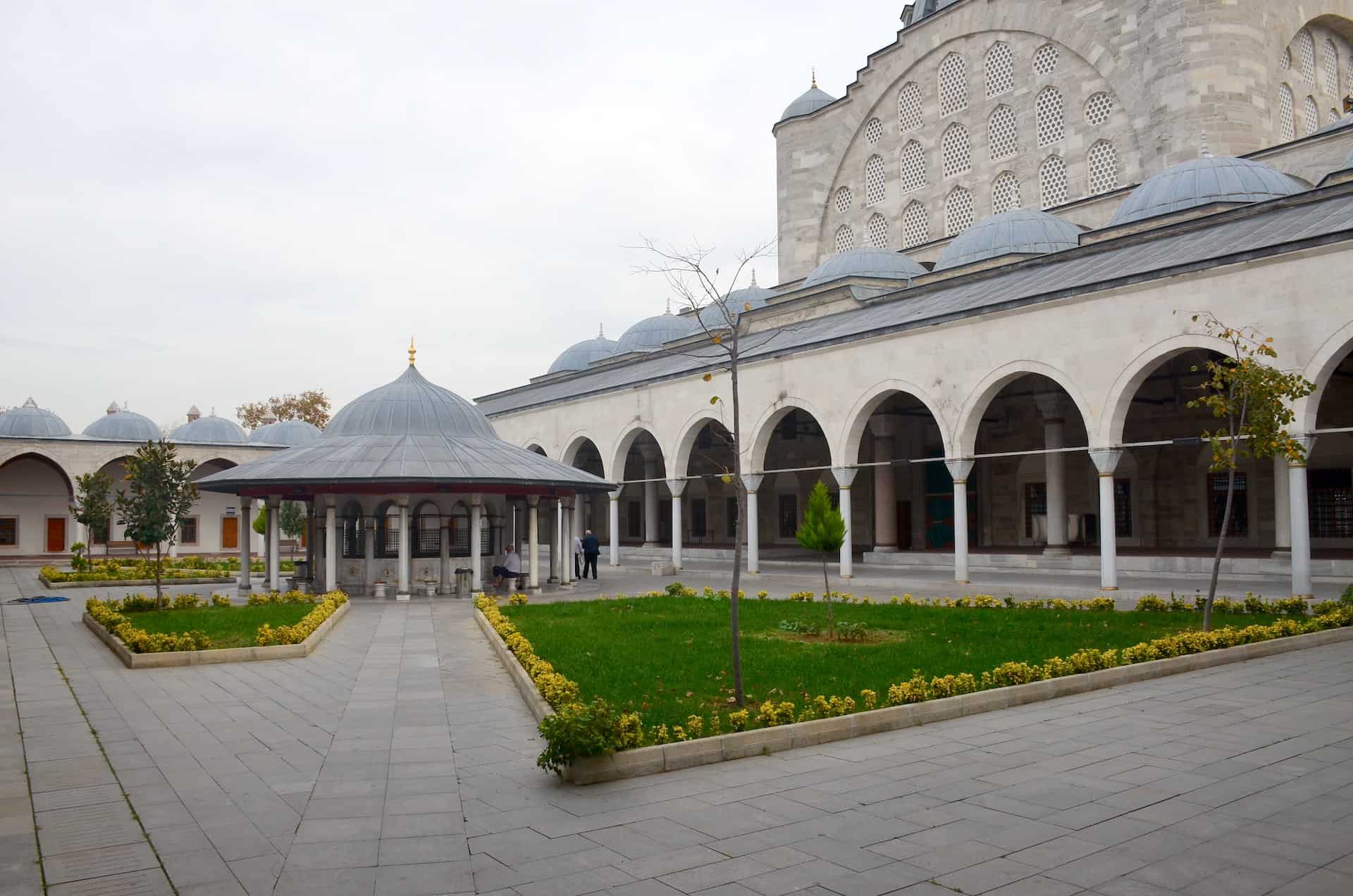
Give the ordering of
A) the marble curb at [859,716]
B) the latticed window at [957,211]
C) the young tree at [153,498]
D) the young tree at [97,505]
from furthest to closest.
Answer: the latticed window at [957,211] < the young tree at [97,505] < the young tree at [153,498] < the marble curb at [859,716]

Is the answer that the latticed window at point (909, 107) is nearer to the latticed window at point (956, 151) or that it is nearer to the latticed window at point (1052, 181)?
the latticed window at point (956, 151)

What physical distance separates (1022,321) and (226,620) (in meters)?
14.6

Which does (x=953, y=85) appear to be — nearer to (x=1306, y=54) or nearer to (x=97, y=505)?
(x=1306, y=54)

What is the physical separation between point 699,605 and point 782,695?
8471 millimetres

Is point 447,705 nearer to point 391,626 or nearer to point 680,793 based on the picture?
point 680,793

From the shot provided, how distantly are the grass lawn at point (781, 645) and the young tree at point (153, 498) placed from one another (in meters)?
6.97

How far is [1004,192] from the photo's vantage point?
3123 centimetres

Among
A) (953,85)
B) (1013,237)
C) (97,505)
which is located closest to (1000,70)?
(953,85)

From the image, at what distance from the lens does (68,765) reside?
6789mm

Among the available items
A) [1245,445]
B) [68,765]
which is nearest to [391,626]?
[68,765]

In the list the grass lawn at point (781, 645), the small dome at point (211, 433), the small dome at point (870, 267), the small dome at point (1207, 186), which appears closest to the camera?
the grass lawn at point (781, 645)

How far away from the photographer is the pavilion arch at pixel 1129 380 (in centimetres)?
1622

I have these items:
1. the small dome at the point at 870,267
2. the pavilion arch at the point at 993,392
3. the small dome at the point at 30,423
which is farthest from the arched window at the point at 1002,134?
the small dome at the point at 30,423

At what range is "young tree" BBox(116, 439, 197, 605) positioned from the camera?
1797cm
